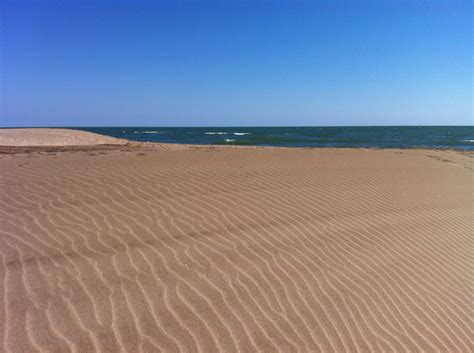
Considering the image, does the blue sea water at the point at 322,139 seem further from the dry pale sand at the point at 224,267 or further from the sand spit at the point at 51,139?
the dry pale sand at the point at 224,267

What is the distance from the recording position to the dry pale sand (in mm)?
3131

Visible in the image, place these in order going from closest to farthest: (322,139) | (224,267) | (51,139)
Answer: (224,267) → (51,139) → (322,139)

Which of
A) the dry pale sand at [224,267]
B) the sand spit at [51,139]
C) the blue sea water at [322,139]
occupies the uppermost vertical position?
the sand spit at [51,139]

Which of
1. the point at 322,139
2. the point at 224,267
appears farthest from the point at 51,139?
the point at 322,139

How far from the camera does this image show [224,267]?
4223mm

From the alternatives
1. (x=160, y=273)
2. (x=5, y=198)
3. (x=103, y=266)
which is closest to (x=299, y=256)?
(x=160, y=273)

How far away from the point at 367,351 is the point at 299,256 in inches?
65.0

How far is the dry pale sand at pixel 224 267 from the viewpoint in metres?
3.13

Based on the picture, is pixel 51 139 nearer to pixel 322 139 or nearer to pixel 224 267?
pixel 224 267

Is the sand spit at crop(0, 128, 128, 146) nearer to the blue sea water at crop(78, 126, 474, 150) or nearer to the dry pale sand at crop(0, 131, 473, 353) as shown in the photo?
the blue sea water at crop(78, 126, 474, 150)

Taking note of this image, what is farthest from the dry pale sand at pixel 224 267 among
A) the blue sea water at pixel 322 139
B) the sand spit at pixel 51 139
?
the blue sea water at pixel 322 139

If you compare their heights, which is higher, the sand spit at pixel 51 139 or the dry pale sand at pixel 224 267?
the sand spit at pixel 51 139

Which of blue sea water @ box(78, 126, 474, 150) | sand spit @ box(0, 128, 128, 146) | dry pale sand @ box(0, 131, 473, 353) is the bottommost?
blue sea water @ box(78, 126, 474, 150)

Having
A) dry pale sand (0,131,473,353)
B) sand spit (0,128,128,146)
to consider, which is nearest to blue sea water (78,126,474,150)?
sand spit (0,128,128,146)
